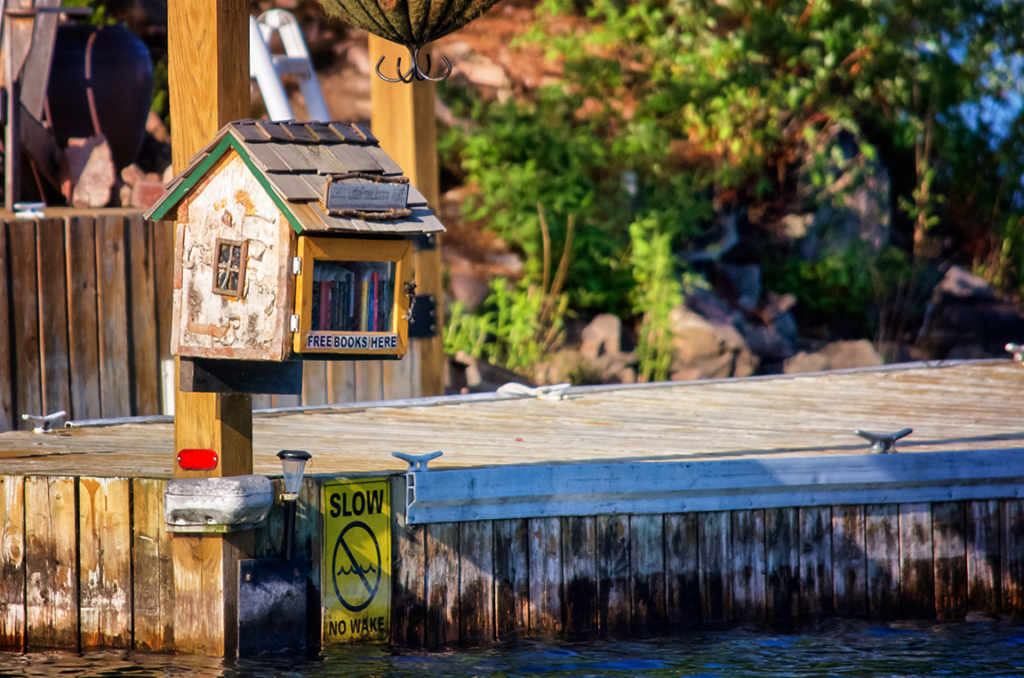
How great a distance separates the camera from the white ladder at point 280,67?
7.58m

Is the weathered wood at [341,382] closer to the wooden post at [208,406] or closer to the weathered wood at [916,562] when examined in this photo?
the wooden post at [208,406]

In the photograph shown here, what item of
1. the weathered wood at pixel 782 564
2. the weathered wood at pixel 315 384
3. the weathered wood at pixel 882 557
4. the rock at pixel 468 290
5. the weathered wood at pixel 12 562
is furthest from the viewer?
the rock at pixel 468 290

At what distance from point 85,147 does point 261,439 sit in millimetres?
3050

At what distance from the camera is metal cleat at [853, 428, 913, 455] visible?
525 cm

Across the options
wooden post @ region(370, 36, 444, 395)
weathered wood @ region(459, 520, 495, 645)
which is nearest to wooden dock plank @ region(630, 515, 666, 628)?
weathered wood @ region(459, 520, 495, 645)

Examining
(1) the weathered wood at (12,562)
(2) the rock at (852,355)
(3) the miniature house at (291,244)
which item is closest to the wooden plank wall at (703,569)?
(3) the miniature house at (291,244)

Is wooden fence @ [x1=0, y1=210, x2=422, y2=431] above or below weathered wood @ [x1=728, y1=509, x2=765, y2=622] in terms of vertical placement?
above

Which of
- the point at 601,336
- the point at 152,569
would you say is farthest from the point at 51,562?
the point at 601,336

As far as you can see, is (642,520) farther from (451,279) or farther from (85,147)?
(451,279)

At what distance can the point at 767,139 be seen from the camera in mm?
12102

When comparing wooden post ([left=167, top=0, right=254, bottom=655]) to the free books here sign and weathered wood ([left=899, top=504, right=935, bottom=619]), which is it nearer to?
the free books here sign

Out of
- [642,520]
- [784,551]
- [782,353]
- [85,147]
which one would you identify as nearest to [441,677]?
[642,520]

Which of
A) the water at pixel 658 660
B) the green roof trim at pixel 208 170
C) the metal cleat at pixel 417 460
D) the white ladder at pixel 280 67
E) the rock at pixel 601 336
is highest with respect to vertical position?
the white ladder at pixel 280 67

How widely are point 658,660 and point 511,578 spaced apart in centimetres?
67
